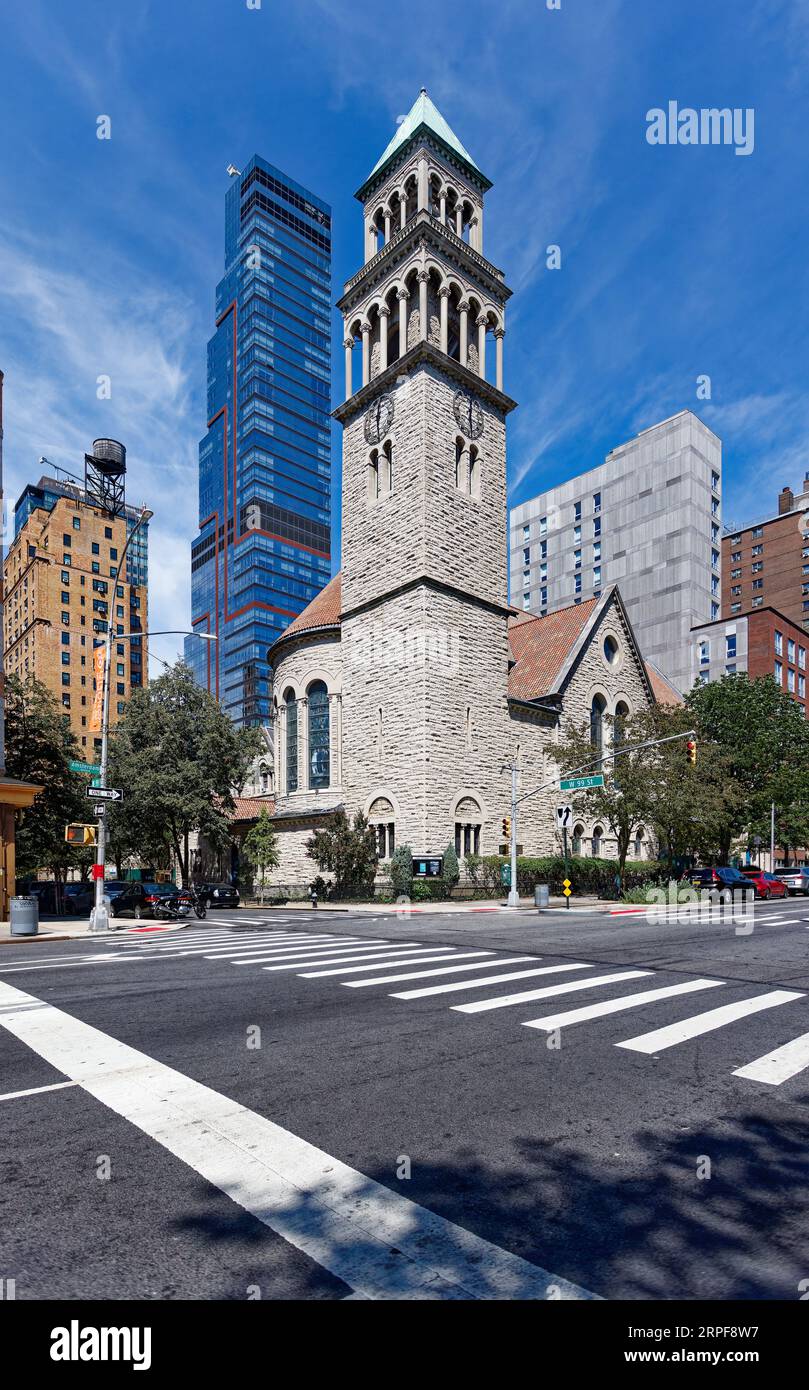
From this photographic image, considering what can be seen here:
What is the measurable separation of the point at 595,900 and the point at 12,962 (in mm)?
28051

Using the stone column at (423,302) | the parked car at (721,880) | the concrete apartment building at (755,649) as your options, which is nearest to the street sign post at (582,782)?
the parked car at (721,880)

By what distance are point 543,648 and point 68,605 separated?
7613cm

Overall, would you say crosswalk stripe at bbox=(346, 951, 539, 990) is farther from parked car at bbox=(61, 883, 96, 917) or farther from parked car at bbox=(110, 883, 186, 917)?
parked car at bbox=(61, 883, 96, 917)

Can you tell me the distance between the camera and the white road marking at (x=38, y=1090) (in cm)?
586

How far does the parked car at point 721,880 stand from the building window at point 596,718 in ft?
33.5

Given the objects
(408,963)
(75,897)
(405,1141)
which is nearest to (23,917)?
(408,963)

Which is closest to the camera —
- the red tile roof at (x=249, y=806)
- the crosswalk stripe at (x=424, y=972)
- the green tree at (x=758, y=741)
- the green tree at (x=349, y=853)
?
the crosswalk stripe at (x=424, y=972)

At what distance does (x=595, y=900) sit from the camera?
118ft

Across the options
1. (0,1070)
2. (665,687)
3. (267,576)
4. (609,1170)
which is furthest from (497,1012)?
(267,576)

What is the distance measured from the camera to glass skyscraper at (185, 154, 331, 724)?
12800 centimetres

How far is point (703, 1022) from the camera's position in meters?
8.31

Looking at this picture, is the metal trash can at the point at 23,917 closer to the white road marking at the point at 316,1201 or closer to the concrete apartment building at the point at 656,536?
the white road marking at the point at 316,1201

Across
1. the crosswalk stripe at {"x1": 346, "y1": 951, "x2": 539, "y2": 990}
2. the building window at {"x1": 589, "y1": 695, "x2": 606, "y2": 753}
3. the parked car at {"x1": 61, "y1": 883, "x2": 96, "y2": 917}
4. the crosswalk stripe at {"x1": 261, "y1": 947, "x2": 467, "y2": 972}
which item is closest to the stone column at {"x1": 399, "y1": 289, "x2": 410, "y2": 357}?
the building window at {"x1": 589, "y1": 695, "x2": 606, "y2": 753}

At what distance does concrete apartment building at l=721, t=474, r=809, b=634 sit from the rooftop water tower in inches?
3446
